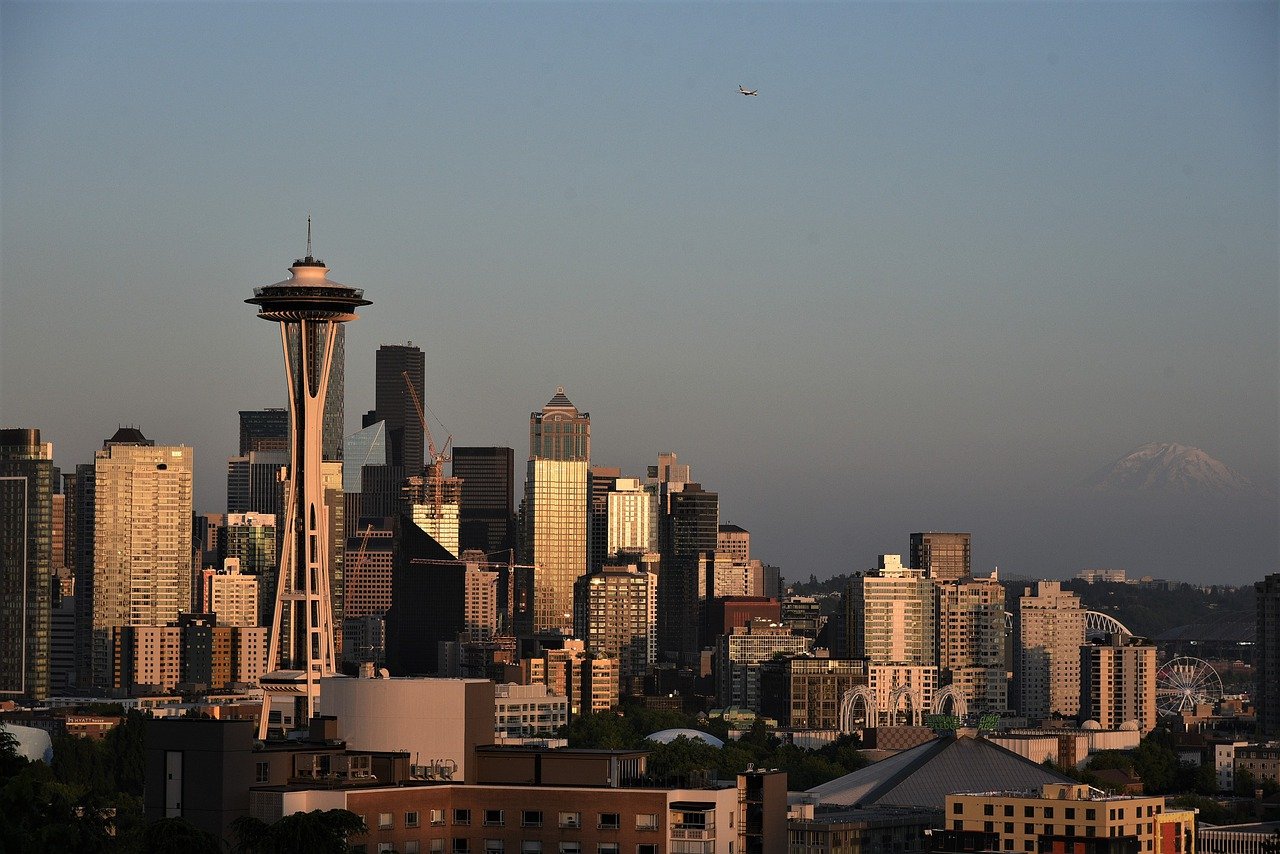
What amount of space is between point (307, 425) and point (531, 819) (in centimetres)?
9033

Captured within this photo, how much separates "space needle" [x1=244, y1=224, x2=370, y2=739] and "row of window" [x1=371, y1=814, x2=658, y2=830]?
88.3 m

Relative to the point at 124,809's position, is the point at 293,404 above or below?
above

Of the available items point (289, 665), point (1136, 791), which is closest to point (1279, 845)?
point (1136, 791)

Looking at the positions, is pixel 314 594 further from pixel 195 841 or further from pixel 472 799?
pixel 195 841

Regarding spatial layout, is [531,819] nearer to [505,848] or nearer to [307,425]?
[505,848]

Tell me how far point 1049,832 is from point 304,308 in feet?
203

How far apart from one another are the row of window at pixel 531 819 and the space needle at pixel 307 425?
290 feet

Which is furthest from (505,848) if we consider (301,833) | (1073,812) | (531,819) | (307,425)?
(307,425)

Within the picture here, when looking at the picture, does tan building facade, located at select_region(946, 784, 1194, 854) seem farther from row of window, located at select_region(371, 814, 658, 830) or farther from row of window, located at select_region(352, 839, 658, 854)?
row of window, located at select_region(352, 839, 658, 854)

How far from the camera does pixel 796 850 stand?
134250mm

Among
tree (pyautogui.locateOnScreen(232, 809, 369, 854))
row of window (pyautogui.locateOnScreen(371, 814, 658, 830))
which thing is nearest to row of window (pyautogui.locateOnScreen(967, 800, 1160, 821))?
row of window (pyautogui.locateOnScreen(371, 814, 658, 830))

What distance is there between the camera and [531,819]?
74438 millimetres

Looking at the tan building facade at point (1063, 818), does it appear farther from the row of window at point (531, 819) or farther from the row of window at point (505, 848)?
the row of window at point (505, 848)

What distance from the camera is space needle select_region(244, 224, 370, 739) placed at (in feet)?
533
